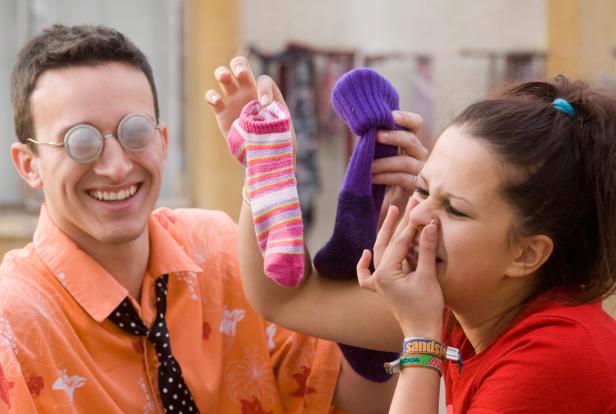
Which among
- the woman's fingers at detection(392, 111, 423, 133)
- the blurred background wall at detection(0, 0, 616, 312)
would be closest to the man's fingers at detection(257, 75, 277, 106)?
the woman's fingers at detection(392, 111, 423, 133)

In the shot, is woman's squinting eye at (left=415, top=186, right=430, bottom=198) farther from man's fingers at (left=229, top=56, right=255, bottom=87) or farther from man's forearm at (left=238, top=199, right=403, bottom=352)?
man's fingers at (left=229, top=56, right=255, bottom=87)

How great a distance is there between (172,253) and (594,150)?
1.08 m

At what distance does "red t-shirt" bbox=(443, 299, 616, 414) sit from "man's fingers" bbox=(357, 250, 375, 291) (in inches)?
9.9

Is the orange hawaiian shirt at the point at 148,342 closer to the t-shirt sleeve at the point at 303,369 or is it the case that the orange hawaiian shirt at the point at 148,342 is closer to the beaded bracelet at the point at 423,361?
the t-shirt sleeve at the point at 303,369

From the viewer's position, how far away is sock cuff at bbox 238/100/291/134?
190 centimetres

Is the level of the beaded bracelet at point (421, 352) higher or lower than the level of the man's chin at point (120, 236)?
lower

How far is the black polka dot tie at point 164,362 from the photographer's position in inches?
87.6

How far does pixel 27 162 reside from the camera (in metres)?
2.38

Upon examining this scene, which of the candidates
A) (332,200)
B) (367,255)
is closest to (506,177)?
(367,255)


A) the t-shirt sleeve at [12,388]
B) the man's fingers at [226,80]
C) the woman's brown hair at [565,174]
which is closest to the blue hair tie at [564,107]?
the woman's brown hair at [565,174]

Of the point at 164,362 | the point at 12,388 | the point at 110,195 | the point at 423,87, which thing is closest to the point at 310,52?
the point at 423,87

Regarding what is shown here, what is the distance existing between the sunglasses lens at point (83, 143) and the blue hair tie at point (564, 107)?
1.00m

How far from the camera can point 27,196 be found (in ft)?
20.5

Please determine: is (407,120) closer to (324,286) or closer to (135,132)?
(324,286)
